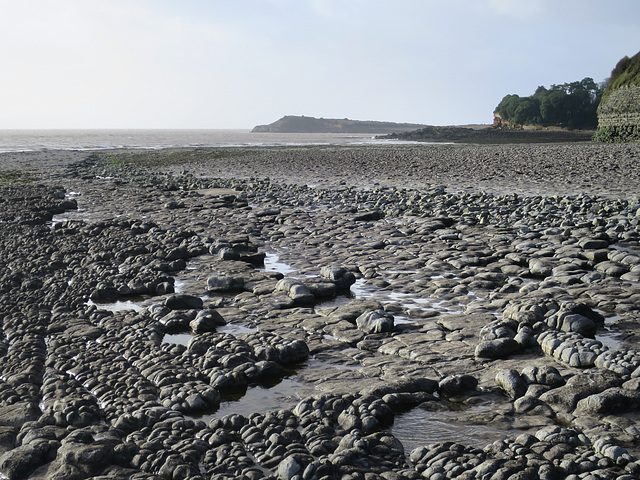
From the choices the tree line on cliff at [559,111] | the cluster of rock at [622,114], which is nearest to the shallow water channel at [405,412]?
the cluster of rock at [622,114]

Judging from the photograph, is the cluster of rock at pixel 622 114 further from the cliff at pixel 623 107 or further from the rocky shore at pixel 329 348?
the rocky shore at pixel 329 348

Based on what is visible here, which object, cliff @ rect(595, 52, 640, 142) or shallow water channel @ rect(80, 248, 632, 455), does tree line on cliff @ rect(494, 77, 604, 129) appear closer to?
cliff @ rect(595, 52, 640, 142)

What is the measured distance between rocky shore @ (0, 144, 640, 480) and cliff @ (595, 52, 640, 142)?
123 feet

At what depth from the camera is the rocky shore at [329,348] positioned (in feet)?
11.2

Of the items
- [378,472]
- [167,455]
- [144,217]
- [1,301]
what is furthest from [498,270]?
[144,217]

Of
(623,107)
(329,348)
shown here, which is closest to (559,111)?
(623,107)

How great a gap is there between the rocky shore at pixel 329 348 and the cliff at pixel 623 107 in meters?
37.6

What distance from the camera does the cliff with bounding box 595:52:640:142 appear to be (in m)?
43.4

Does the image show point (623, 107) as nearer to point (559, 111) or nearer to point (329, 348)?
point (329, 348)

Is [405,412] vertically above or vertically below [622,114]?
below

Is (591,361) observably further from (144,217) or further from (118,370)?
(144,217)

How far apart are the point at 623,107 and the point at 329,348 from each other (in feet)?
158

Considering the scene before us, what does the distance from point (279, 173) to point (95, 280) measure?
18.3m

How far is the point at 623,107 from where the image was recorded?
45.2 metres
